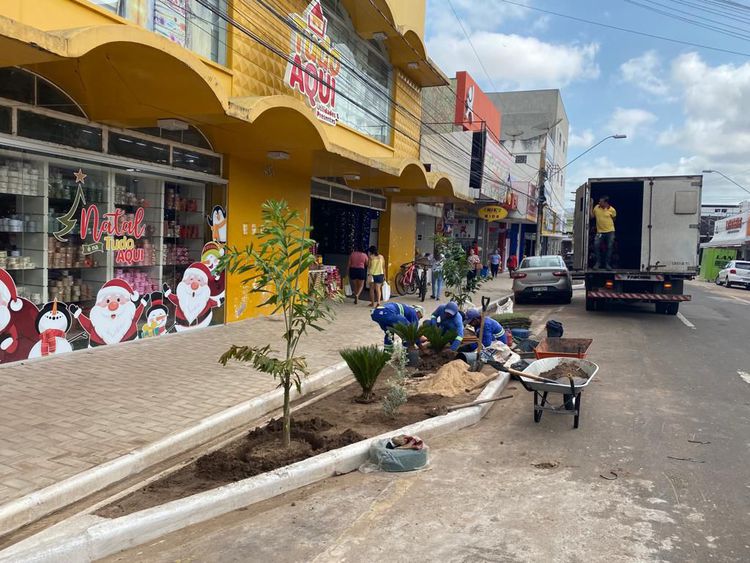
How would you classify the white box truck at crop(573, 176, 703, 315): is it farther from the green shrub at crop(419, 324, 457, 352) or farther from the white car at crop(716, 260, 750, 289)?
the white car at crop(716, 260, 750, 289)

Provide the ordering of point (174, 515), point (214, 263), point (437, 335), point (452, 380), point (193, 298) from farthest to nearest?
point (214, 263) < point (193, 298) < point (437, 335) < point (452, 380) < point (174, 515)

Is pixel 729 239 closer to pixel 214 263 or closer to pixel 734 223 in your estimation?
pixel 734 223

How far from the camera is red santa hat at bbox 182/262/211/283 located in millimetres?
9969

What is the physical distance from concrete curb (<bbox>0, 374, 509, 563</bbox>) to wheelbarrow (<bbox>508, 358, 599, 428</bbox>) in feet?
4.81

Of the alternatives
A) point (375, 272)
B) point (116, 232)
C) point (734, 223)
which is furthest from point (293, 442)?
point (734, 223)

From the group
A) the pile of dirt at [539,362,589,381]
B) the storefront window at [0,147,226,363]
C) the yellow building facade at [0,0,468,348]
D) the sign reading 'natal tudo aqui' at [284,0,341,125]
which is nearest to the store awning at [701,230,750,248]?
the yellow building facade at [0,0,468,348]

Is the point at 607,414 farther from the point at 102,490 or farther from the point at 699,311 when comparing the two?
the point at 699,311

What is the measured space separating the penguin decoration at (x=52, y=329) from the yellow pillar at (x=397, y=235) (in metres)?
11.9

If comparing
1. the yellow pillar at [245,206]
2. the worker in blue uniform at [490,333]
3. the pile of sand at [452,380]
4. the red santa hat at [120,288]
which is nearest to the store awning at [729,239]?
the worker in blue uniform at [490,333]

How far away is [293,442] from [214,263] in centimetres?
607

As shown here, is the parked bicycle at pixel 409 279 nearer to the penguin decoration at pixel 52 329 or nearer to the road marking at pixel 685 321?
the road marking at pixel 685 321

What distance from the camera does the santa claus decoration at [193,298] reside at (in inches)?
385

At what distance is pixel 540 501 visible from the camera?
4172 millimetres

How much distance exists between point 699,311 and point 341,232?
1111 cm
